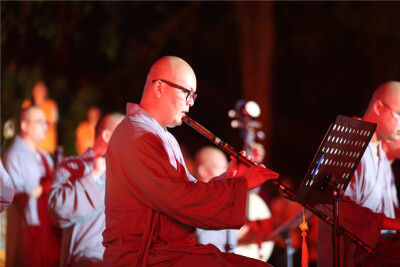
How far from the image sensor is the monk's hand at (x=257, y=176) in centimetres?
379

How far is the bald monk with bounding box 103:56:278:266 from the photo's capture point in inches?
146

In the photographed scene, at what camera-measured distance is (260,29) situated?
11164 mm

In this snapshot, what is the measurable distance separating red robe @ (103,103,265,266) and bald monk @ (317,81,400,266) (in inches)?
52.8

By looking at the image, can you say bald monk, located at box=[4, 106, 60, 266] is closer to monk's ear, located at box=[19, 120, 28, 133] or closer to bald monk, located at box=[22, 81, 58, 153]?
monk's ear, located at box=[19, 120, 28, 133]

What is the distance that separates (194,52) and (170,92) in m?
10.2

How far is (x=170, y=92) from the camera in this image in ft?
13.7

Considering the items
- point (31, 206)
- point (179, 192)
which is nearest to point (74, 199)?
point (31, 206)

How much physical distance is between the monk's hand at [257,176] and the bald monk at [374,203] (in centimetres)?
134

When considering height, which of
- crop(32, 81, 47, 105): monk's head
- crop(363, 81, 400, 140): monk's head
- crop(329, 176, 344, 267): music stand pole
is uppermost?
crop(363, 81, 400, 140): monk's head

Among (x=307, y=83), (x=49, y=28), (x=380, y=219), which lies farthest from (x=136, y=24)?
(x=380, y=219)

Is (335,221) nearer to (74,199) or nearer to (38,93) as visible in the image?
(74,199)

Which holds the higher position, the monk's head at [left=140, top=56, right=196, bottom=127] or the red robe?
the monk's head at [left=140, top=56, right=196, bottom=127]

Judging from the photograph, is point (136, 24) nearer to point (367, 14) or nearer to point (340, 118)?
point (367, 14)

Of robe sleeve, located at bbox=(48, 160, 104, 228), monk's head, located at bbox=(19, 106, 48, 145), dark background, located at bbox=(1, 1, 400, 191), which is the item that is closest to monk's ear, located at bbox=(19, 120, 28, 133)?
monk's head, located at bbox=(19, 106, 48, 145)
